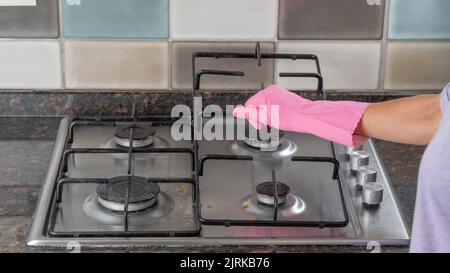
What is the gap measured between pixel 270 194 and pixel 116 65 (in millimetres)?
445

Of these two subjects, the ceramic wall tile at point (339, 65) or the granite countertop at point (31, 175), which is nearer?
the granite countertop at point (31, 175)

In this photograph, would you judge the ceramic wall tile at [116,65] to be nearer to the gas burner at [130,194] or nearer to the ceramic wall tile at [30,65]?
the ceramic wall tile at [30,65]

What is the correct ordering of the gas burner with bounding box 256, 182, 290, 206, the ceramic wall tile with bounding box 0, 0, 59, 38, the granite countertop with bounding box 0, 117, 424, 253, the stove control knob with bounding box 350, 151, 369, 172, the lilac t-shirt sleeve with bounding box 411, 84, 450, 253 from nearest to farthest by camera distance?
1. the lilac t-shirt sleeve with bounding box 411, 84, 450, 253
2. the granite countertop with bounding box 0, 117, 424, 253
3. the gas burner with bounding box 256, 182, 290, 206
4. the stove control knob with bounding box 350, 151, 369, 172
5. the ceramic wall tile with bounding box 0, 0, 59, 38

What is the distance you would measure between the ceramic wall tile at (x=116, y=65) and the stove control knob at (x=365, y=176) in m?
0.42

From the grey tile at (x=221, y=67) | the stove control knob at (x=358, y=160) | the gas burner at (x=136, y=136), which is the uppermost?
the grey tile at (x=221, y=67)

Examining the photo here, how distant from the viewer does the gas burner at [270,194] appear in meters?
1.22

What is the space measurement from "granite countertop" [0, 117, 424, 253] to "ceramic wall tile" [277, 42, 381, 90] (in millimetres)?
143

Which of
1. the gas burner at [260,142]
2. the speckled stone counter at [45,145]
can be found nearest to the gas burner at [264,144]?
the gas burner at [260,142]

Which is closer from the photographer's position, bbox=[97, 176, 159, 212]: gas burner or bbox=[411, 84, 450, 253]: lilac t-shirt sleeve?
bbox=[411, 84, 450, 253]: lilac t-shirt sleeve

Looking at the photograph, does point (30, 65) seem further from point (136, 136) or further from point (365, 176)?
point (365, 176)

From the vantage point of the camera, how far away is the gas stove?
3.74 feet

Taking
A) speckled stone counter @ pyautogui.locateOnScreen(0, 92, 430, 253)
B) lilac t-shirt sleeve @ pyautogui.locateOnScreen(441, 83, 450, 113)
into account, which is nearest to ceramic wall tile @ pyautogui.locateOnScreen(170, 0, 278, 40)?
speckled stone counter @ pyautogui.locateOnScreen(0, 92, 430, 253)

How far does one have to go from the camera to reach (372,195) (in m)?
1.23

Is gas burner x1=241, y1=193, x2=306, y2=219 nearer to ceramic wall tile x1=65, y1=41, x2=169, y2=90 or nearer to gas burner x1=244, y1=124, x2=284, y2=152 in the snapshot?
→ gas burner x1=244, y1=124, x2=284, y2=152
